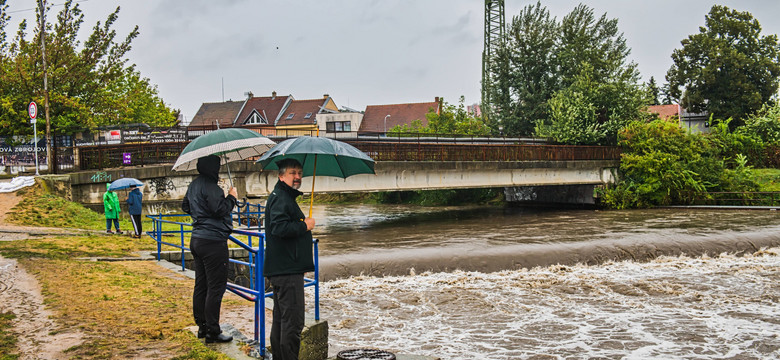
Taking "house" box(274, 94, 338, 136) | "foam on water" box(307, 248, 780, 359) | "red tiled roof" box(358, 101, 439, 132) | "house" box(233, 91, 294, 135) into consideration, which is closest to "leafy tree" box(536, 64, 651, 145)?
"foam on water" box(307, 248, 780, 359)

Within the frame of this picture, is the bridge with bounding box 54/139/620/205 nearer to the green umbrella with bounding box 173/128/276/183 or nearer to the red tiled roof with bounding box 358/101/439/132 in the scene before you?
the green umbrella with bounding box 173/128/276/183

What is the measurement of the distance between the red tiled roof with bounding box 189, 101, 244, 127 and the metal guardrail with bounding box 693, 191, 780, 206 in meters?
56.9

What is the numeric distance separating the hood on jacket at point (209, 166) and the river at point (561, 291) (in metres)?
4.04

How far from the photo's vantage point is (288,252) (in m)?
5.48

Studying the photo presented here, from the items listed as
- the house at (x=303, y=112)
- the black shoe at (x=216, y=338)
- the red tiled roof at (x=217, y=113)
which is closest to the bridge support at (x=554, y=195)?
the house at (x=303, y=112)

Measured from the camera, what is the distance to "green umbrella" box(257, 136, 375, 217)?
595 cm

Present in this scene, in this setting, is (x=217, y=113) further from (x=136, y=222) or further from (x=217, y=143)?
(x=217, y=143)

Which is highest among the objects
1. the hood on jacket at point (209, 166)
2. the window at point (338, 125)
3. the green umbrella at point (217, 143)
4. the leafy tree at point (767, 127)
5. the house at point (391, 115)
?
the house at point (391, 115)

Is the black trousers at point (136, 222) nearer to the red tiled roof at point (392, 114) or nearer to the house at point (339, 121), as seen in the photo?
the house at point (339, 121)

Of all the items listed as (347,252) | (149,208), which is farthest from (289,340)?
(149,208)

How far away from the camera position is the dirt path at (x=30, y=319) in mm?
6199

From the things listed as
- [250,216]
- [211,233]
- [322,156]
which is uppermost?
[322,156]

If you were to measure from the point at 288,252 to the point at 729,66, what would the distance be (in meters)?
56.8

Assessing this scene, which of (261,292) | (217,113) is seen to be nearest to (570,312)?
(261,292)
